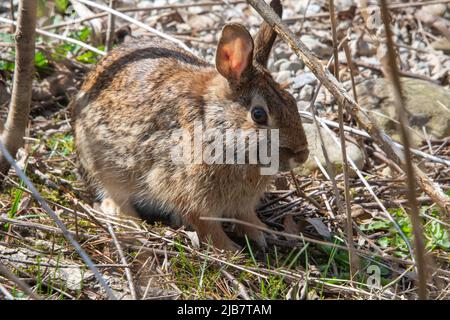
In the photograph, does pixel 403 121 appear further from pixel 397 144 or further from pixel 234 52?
pixel 397 144

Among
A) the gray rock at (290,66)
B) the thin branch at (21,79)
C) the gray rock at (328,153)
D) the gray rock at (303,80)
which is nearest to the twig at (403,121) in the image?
the thin branch at (21,79)

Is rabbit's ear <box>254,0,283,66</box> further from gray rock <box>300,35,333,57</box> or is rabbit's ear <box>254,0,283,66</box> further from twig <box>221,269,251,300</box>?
gray rock <box>300,35,333,57</box>

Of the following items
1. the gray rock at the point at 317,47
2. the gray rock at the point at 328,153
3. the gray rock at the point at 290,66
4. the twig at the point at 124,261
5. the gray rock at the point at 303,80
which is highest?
the gray rock at the point at 317,47

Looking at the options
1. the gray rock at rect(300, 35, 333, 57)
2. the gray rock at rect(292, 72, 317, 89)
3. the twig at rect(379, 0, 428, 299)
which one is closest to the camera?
the twig at rect(379, 0, 428, 299)

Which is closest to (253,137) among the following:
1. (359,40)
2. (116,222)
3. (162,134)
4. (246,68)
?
(246,68)

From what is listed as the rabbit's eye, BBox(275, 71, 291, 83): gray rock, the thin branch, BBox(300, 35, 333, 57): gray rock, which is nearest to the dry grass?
the thin branch

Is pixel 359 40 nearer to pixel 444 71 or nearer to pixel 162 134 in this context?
pixel 444 71

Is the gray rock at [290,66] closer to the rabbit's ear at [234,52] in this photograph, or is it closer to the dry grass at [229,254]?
the dry grass at [229,254]
